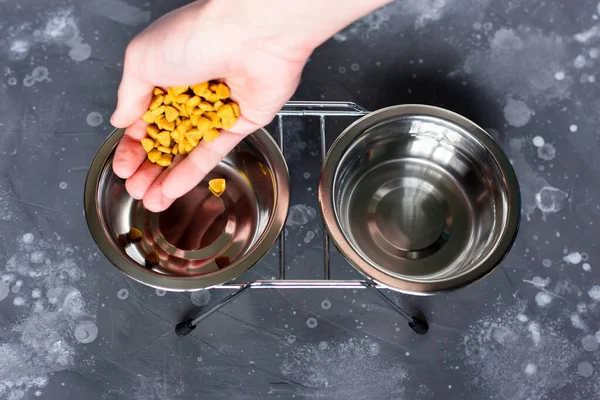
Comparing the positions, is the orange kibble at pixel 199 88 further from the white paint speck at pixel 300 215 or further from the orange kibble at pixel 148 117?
the white paint speck at pixel 300 215

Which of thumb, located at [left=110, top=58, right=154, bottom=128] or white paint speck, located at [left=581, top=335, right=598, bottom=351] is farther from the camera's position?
white paint speck, located at [left=581, top=335, right=598, bottom=351]

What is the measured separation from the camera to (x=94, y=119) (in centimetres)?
118

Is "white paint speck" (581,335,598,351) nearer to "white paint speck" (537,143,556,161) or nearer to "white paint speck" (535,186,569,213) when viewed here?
"white paint speck" (535,186,569,213)

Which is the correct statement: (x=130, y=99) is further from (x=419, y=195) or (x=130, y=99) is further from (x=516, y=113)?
(x=516, y=113)

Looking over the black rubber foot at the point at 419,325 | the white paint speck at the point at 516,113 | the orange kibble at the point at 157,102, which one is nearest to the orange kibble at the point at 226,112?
the orange kibble at the point at 157,102

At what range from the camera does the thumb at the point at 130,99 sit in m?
0.87

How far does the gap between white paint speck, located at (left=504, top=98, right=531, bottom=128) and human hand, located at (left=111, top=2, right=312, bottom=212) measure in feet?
1.86

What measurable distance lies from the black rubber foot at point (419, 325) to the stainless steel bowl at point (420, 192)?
12cm

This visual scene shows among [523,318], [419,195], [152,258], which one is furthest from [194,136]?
[523,318]

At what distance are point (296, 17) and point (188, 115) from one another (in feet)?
0.80

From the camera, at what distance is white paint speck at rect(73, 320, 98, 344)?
1043 millimetres

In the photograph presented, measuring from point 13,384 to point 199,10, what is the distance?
0.78 m

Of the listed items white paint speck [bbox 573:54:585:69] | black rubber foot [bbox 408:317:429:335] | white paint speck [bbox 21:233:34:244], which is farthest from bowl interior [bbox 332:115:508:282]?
white paint speck [bbox 21:233:34:244]

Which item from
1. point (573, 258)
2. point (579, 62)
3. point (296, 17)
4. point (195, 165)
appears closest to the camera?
point (296, 17)
